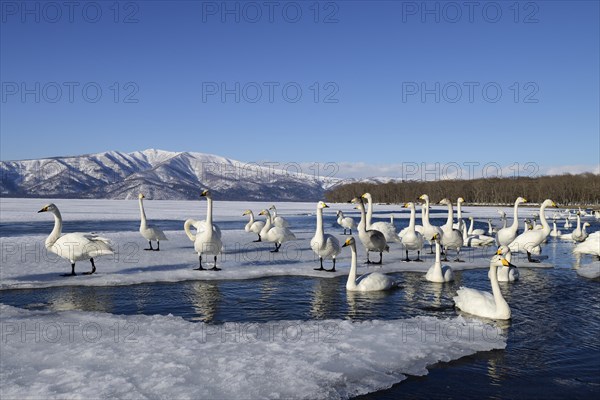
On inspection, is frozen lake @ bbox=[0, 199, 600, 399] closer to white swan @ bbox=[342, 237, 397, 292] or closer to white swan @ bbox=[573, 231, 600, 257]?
white swan @ bbox=[342, 237, 397, 292]

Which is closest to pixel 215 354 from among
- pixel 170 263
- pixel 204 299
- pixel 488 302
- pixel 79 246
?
pixel 204 299

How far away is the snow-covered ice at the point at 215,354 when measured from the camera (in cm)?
564

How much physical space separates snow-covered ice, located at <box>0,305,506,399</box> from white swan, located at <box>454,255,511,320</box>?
0.47 meters

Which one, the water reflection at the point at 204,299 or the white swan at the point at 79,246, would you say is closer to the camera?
the water reflection at the point at 204,299

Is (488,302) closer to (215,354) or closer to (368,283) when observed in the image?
(368,283)

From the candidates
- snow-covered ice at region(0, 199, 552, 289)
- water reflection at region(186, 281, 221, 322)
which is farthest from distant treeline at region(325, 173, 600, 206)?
water reflection at region(186, 281, 221, 322)

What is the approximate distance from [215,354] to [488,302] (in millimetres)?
5371

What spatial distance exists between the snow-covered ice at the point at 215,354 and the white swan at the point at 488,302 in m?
0.47

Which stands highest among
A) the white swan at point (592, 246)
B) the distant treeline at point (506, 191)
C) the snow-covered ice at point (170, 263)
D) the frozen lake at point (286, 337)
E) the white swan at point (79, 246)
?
the distant treeline at point (506, 191)

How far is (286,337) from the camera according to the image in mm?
7664

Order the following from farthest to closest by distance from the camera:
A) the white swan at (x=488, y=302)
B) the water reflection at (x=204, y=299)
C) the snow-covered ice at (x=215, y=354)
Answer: the water reflection at (x=204, y=299)
the white swan at (x=488, y=302)
the snow-covered ice at (x=215, y=354)

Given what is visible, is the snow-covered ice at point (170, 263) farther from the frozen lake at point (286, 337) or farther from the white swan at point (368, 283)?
the white swan at point (368, 283)

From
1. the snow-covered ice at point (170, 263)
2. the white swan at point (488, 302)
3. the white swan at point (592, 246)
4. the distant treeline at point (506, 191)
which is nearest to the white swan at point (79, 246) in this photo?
the snow-covered ice at point (170, 263)

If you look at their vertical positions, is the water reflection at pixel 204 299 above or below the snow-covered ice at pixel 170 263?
below
